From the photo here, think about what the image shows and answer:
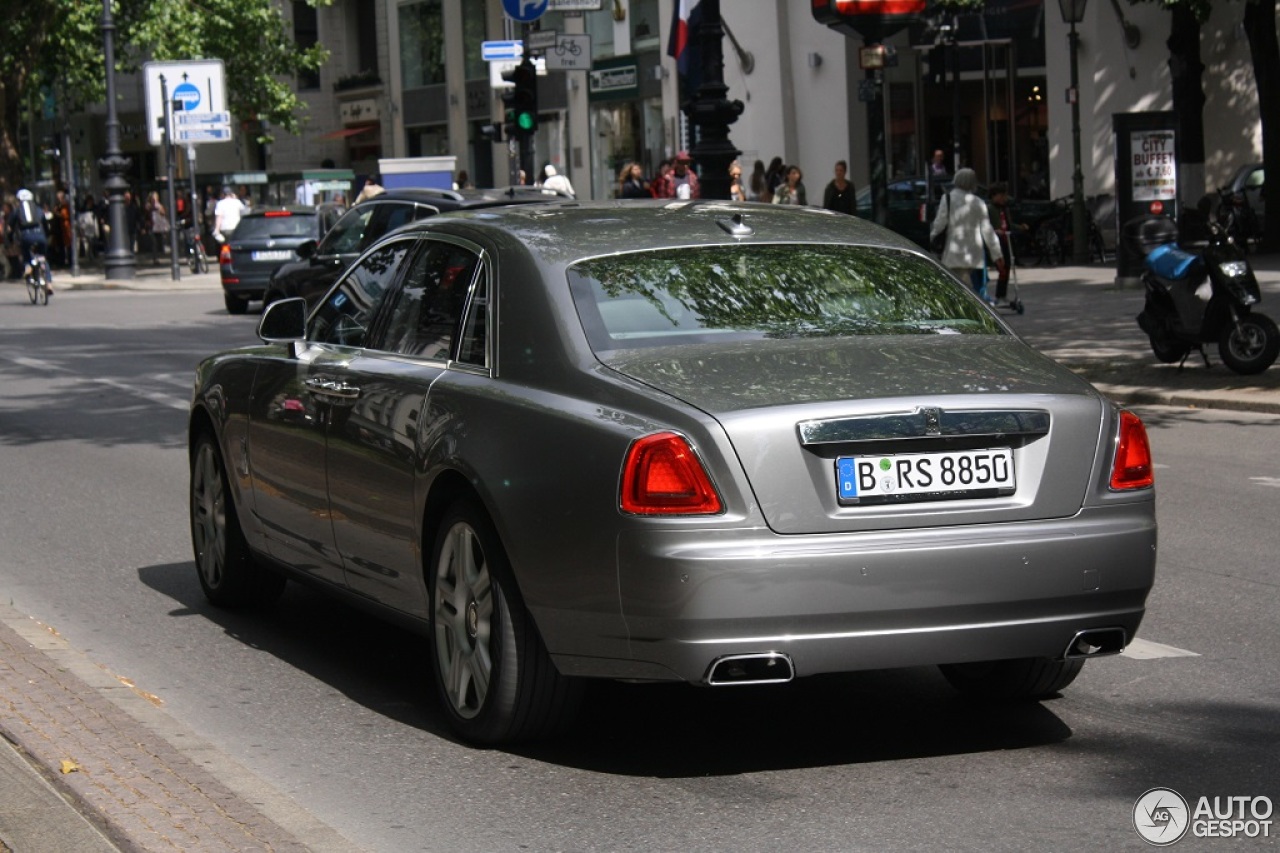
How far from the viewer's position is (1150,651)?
694cm

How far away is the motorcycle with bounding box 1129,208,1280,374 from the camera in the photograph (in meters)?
Result: 15.2

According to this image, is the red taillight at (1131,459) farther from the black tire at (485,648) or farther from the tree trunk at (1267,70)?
the tree trunk at (1267,70)

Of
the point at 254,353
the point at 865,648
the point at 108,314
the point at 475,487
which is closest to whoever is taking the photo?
the point at 865,648

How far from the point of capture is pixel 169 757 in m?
5.44

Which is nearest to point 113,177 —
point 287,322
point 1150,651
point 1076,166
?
point 1076,166

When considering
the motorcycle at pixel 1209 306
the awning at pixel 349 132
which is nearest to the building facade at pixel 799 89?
the awning at pixel 349 132

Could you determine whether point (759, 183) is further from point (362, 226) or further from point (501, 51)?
point (362, 226)

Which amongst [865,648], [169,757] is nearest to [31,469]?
[169,757]

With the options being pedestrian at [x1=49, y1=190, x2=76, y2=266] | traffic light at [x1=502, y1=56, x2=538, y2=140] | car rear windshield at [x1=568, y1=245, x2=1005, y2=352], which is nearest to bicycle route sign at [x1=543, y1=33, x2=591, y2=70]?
traffic light at [x1=502, y1=56, x2=538, y2=140]

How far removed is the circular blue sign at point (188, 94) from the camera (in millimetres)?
40469

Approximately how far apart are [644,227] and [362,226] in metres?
15.0

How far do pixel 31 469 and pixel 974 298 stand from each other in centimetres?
850

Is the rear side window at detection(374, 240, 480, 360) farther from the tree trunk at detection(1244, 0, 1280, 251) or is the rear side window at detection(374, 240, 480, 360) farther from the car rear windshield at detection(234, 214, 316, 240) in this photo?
the tree trunk at detection(1244, 0, 1280, 251)

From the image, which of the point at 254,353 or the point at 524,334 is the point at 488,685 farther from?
the point at 254,353
